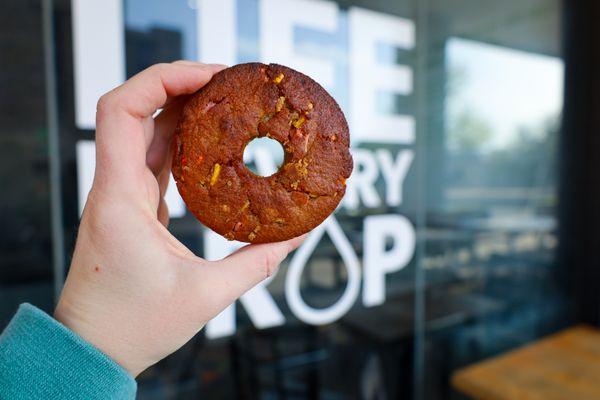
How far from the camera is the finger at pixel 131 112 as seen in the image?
60 cm

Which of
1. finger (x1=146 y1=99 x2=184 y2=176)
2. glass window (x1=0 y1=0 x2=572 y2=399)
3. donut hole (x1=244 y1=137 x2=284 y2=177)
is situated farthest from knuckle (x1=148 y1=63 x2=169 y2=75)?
donut hole (x1=244 y1=137 x2=284 y2=177)

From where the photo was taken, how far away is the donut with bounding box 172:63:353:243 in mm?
725

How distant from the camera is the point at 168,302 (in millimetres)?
602

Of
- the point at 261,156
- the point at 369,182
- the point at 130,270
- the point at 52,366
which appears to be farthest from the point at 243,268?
the point at 369,182

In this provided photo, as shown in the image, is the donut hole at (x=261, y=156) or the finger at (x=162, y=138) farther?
the donut hole at (x=261, y=156)

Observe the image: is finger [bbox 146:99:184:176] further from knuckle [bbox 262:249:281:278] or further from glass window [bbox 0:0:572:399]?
glass window [bbox 0:0:572:399]

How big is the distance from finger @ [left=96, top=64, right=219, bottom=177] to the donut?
0.06 meters

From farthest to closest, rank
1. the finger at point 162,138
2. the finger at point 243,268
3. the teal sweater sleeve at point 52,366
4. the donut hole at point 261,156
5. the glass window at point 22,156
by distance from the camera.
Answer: the donut hole at point 261,156 → the glass window at point 22,156 → the finger at point 162,138 → the finger at point 243,268 → the teal sweater sleeve at point 52,366

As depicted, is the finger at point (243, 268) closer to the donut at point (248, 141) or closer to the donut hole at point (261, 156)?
the donut at point (248, 141)

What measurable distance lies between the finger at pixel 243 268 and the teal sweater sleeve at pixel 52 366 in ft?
0.61

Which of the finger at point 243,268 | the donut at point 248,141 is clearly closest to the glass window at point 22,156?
the donut at point 248,141

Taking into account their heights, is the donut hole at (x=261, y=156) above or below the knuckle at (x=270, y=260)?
above

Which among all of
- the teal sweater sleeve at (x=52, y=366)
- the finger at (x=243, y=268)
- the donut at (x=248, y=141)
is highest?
the donut at (x=248, y=141)

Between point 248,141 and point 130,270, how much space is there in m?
0.31
